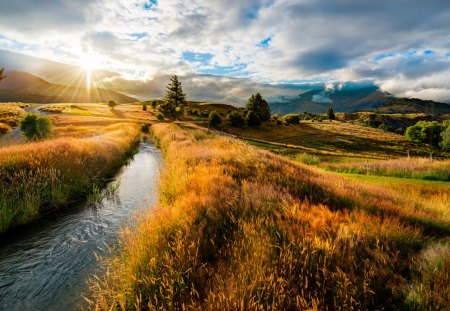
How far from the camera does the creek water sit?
5082 mm

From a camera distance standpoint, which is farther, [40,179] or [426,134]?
[426,134]

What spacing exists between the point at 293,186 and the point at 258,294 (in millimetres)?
5555

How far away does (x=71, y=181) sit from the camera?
38.0 feet

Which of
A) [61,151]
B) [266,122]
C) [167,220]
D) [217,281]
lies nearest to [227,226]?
[167,220]

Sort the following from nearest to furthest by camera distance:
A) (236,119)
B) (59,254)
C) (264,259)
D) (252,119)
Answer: (264,259) < (59,254) < (236,119) < (252,119)

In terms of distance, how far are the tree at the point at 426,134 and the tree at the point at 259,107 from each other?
193 feet

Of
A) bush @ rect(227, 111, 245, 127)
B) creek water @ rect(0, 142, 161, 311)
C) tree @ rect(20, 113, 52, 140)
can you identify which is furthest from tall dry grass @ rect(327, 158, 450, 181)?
bush @ rect(227, 111, 245, 127)

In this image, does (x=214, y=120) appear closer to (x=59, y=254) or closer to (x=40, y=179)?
(x=40, y=179)

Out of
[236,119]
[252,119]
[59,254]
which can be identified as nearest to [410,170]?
[59,254]

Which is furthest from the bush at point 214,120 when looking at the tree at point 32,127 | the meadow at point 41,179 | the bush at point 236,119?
the meadow at point 41,179

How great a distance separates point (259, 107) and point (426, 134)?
69.2 m

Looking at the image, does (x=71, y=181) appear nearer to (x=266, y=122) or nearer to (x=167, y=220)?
(x=167, y=220)

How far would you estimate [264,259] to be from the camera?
3861mm

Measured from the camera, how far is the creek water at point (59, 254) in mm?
5082
